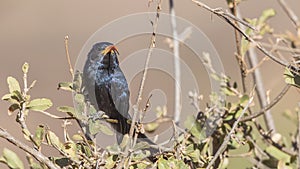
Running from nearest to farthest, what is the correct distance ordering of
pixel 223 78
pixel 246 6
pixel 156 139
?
pixel 156 139 → pixel 223 78 → pixel 246 6

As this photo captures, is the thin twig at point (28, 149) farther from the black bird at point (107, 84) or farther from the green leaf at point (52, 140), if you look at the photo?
the black bird at point (107, 84)

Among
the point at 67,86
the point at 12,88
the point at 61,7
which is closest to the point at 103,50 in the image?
the point at 67,86

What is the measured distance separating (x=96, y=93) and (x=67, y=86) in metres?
0.18

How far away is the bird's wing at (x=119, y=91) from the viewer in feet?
5.26

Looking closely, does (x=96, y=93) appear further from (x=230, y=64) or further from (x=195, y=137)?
(x=230, y=64)

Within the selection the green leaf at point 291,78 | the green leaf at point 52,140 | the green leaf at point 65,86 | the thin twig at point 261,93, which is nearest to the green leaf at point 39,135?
the green leaf at point 52,140

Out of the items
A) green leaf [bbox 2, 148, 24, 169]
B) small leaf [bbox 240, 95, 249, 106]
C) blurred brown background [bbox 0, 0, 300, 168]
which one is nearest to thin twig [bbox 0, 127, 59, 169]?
green leaf [bbox 2, 148, 24, 169]

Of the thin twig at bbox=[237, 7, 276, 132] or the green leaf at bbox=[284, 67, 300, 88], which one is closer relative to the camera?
the green leaf at bbox=[284, 67, 300, 88]

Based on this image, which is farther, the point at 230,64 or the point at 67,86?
the point at 230,64

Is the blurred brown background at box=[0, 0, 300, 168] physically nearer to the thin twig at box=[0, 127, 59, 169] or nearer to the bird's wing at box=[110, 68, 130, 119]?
the bird's wing at box=[110, 68, 130, 119]

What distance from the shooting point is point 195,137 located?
156cm

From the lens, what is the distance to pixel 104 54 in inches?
61.6

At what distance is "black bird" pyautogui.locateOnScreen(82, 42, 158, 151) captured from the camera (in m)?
1.46

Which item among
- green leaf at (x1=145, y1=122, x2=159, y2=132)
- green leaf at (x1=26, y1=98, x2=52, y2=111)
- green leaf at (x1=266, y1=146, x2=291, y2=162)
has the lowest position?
green leaf at (x1=266, y1=146, x2=291, y2=162)
